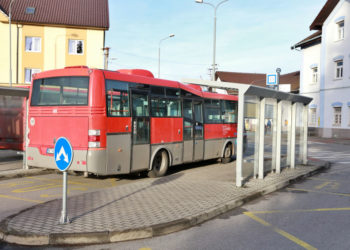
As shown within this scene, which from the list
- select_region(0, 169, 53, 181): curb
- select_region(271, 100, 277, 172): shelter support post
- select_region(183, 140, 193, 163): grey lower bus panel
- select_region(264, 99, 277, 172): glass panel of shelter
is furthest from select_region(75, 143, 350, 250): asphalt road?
select_region(0, 169, 53, 181): curb

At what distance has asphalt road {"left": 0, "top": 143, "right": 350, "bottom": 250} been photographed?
5.16 meters

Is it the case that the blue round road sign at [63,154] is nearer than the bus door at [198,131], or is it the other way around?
the blue round road sign at [63,154]

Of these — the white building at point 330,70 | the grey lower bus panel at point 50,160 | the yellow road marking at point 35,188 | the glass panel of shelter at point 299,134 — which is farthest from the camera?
the white building at point 330,70

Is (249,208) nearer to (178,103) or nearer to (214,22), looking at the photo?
(178,103)

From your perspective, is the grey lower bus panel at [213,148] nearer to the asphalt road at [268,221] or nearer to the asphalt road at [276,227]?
the asphalt road at [268,221]

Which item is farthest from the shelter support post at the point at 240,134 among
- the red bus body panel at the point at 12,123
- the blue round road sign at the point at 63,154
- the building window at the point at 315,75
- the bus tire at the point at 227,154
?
the building window at the point at 315,75

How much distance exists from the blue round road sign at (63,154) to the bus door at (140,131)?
160 inches

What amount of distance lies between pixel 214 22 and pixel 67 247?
844 inches

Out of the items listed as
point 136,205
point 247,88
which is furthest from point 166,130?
point 136,205

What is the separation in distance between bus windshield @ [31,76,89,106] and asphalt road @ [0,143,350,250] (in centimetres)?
218

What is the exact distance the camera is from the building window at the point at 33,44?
35156 mm

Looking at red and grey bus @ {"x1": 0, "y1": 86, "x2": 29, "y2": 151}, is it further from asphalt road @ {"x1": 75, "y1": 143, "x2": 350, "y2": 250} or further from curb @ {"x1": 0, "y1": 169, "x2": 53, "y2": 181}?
asphalt road @ {"x1": 75, "y1": 143, "x2": 350, "y2": 250}

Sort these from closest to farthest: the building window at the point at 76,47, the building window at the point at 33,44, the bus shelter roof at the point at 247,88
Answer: the bus shelter roof at the point at 247,88 → the building window at the point at 33,44 → the building window at the point at 76,47

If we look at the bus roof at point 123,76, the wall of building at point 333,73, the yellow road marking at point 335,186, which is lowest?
the yellow road marking at point 335,186
